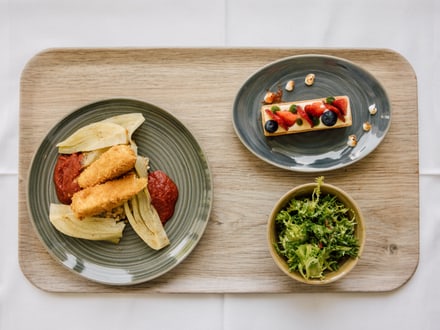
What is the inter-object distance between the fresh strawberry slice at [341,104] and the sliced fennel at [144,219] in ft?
2.37

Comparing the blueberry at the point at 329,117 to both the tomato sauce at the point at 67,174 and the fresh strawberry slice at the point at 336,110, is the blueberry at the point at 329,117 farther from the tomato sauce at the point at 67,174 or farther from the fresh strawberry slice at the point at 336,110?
the tomato sauce at the point at 67,174

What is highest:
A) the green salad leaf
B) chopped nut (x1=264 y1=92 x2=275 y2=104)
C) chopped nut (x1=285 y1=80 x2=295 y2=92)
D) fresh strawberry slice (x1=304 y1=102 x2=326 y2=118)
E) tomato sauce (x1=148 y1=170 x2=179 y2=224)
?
chopped nut (x1=285 y1=80 x2=295 y2=92)

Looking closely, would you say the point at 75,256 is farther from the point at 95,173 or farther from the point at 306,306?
the point at 306,306

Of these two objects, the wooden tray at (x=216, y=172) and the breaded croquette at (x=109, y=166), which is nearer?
the breaded croquette at (x=109, y=166)

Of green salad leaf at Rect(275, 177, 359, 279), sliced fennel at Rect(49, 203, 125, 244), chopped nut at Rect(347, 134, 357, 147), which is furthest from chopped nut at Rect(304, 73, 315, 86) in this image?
sliced fennel at Rect(49, 203, 125, 244)

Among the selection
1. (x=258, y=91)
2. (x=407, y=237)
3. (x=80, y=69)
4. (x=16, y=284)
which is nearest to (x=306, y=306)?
(x=407, y=237)

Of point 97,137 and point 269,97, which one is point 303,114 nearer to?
point 269,97

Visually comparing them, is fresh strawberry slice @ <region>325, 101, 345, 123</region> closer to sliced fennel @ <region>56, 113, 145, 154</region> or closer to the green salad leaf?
the green salad leaf

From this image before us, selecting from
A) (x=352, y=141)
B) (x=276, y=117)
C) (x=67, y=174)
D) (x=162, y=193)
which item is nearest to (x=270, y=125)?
(x=276, y=117)

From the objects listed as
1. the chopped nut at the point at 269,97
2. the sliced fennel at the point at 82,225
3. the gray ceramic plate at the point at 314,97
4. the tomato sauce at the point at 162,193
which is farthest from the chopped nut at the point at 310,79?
the sliced fennel at the point at 82,225

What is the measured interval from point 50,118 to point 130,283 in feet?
2.17

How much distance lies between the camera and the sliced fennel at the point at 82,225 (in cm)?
164

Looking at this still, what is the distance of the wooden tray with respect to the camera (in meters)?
1.71

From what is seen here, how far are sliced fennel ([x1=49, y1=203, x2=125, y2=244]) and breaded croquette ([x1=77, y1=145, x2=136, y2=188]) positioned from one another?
117 mm
